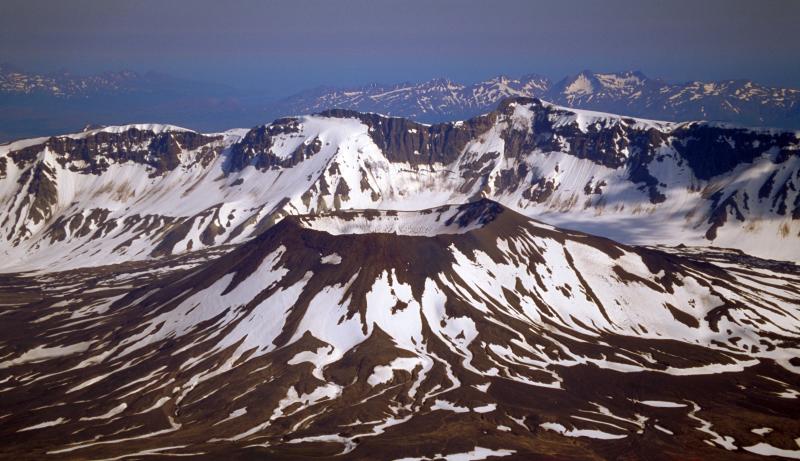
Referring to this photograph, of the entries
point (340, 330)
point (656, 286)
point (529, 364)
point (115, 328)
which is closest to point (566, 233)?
point (656, 286)

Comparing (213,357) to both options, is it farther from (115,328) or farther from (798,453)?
(798,453)

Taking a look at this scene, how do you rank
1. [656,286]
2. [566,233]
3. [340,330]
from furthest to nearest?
[566,233]
[656,286]
[340,330]

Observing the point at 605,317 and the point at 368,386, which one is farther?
the point at 605,317

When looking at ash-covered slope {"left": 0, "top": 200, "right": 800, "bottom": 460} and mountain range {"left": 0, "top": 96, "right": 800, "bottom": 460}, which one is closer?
mountain range {"left": 0, "top": 96, "right": 800, "bottom": 460}

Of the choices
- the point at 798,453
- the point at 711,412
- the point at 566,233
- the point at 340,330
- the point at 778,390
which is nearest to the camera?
the point at 798,453

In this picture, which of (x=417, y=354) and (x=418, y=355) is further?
(x=417, y=354)

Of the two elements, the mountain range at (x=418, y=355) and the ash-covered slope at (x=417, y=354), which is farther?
the ash-covered slope at (x=417, y=354)

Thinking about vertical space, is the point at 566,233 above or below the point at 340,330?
above
